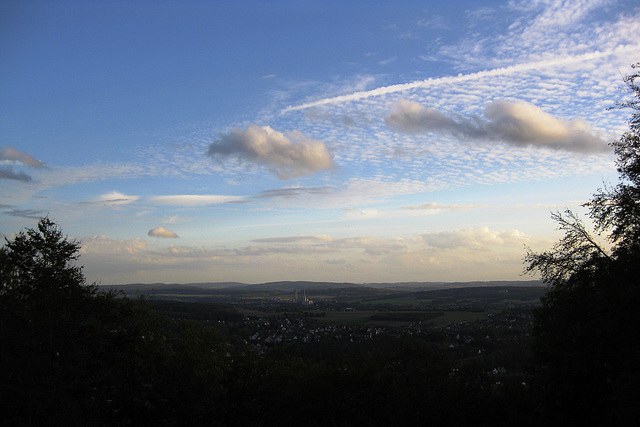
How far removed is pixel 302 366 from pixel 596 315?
16.4m

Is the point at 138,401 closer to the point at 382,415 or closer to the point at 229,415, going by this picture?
the point at 229,415

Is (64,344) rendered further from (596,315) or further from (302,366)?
(596,315)

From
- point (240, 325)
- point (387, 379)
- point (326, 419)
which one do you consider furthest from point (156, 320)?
point (240, 325)

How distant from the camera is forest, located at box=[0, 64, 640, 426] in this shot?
16531 mm

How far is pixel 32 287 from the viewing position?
23438mm

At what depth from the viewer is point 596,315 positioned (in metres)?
15.8

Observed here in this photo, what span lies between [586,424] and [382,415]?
28.7 feet

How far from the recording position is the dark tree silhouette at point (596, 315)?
15148mm

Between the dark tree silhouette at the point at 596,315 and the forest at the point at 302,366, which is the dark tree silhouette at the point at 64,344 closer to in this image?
the forest at the point at 302,366

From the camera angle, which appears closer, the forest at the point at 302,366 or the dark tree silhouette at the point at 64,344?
the forest at the point at 302,366

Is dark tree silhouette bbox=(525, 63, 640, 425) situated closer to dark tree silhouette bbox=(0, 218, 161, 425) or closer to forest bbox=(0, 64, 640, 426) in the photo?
forest bbox=(0, 64, 640, 426)

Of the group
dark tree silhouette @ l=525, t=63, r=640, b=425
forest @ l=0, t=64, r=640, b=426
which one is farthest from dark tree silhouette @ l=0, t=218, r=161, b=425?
dark tree silhouette @ l=525, t=63, r=640, b=425

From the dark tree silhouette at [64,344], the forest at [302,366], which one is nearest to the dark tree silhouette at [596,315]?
the forest at [302,366]

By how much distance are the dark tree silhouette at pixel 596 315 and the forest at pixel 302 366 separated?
50mm
